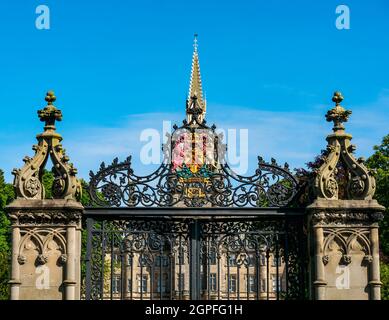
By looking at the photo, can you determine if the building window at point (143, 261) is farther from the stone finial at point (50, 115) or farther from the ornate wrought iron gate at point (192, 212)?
the stone finial at point (50, 115)

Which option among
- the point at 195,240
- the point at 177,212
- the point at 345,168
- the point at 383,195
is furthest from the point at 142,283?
the point at 383,195

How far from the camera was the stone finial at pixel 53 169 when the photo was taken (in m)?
15.1

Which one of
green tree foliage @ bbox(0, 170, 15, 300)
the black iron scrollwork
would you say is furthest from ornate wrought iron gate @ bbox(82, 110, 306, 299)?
green tree foliage @ bbox(0, 170, 15, 300)

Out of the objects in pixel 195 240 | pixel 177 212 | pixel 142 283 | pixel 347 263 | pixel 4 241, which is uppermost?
pixel 4 241

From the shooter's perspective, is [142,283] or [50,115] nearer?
[50,115]

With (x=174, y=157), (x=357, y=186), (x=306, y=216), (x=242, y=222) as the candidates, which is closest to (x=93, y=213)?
(x=174, y=157)

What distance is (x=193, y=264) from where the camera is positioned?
15.3 m

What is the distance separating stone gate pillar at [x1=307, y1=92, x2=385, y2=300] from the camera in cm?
1486

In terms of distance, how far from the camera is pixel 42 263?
1484cm

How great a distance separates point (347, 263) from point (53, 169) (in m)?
5.67

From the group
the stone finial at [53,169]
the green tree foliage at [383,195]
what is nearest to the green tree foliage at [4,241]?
the green tree foliage at [383,195]

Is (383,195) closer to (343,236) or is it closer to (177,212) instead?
(343,236)

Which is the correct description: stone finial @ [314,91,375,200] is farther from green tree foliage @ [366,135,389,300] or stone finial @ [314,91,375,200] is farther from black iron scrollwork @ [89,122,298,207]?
green tree foliage @ [366,135,389,300]
